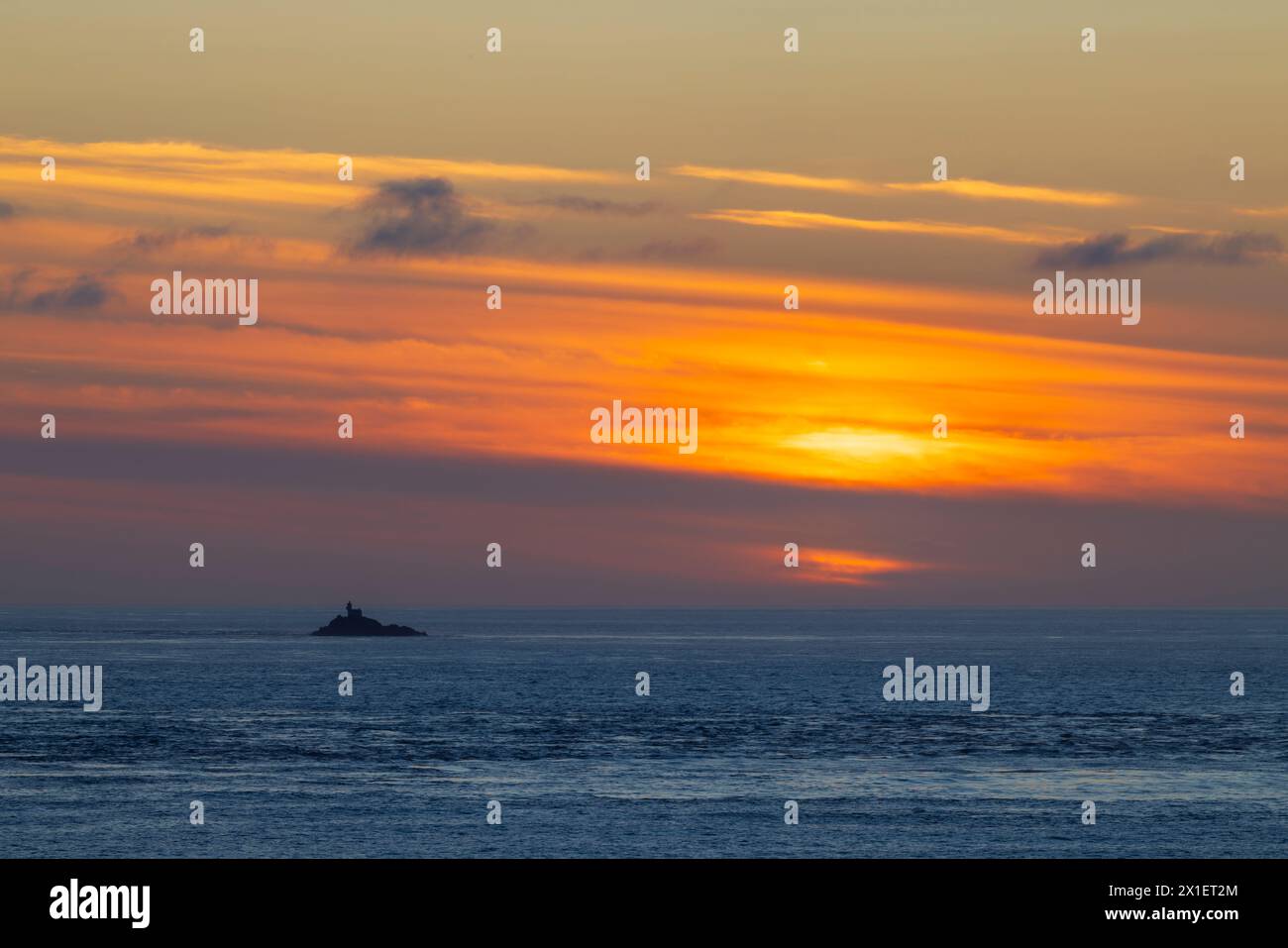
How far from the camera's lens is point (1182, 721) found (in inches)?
4503

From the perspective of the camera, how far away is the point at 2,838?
6038 cm

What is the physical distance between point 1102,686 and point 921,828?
9962cm

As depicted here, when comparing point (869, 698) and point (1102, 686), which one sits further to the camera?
point (1102, 686)

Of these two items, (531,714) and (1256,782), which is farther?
(531,714)
